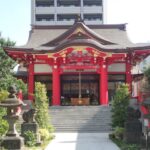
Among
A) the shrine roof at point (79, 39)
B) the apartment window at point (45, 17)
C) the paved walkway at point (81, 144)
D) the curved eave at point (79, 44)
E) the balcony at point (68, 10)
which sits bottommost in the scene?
the paved walkway at point (81, 144)

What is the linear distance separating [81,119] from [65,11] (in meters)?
47.8

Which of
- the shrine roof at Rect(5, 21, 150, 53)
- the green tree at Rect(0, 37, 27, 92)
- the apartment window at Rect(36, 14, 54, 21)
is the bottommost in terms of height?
the green tree at Rect(0, 37, 27, 92)

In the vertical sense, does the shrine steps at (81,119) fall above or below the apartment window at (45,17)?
below

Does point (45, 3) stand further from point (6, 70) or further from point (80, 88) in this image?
point (80, 88)

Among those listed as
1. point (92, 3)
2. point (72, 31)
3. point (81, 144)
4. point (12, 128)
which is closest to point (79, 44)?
point (72, 31)

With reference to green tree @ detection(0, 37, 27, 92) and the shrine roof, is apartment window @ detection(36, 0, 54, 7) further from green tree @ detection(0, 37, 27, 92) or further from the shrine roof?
green tree @ detection(0, 37, 27, 92)

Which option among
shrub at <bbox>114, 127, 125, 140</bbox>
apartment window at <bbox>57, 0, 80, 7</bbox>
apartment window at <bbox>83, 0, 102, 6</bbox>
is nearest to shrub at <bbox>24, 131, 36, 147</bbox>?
shrub at <bbox>114, 127, 125, 140</bbox>

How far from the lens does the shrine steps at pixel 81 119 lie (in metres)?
26.1

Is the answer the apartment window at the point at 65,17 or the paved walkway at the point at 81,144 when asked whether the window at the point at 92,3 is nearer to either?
the apartment window at the point at 65,17

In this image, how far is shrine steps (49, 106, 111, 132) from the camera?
26.1 meters

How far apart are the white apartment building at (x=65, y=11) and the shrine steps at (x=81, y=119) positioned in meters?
44.2

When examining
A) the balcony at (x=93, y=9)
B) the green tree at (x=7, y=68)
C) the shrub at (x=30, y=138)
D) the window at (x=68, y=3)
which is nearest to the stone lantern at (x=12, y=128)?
the shrub at (x=30, y=138)

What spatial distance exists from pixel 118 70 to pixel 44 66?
238 inches

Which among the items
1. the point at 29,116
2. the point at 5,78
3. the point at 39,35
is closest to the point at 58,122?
the point at 29,116
